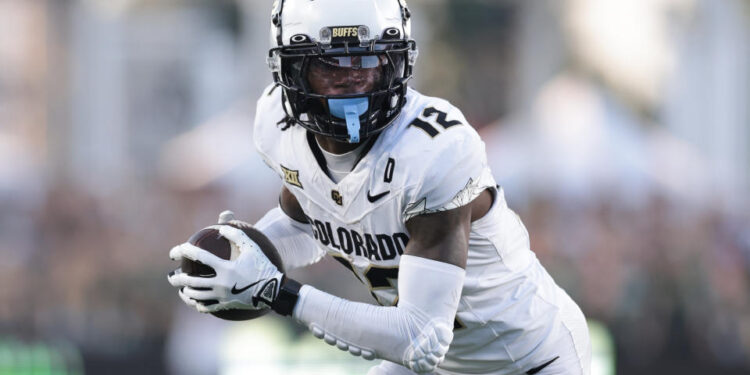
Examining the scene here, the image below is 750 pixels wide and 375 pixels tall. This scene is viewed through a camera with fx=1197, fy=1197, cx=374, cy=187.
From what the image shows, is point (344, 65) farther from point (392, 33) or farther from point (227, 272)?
point (227, 272)

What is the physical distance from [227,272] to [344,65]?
775 millimetres

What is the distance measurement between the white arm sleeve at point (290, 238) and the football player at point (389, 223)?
0.29 meters

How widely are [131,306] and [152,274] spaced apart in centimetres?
42

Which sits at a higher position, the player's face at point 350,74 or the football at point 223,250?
the player's face at point 350,74

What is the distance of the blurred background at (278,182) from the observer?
313 inches

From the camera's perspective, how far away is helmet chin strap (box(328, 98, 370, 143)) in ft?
12.5

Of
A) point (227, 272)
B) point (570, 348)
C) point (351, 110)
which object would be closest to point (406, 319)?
point (227, 272)

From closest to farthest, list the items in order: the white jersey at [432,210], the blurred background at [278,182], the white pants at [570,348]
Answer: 1. the white jersey at [432,210]
2. the white pants at [570,348]
3. the blurred background at [278,182]

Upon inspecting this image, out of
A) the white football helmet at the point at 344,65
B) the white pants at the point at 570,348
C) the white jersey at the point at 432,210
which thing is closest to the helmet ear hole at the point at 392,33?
the white football helmet at the point at 344,65

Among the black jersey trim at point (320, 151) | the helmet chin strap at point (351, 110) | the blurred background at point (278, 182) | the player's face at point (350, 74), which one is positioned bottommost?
the blurred background at point (278, 182)

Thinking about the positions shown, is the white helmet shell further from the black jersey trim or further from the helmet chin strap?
the black jersey trim

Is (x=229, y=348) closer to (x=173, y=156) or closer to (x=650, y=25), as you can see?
(x=173, y=156)

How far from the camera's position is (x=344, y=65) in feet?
12.9

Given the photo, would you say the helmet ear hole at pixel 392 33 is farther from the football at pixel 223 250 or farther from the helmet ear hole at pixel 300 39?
the football at pixel 223 250
